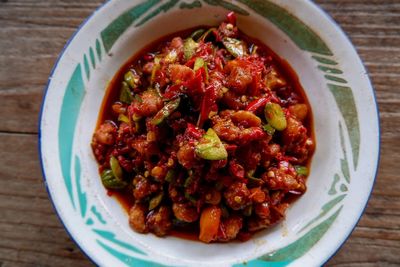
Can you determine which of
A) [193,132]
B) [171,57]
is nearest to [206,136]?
[193,132]

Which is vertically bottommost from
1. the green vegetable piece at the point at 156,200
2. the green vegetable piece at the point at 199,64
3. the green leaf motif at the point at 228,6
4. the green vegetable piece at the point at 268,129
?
the green vegetable piece at the point at 156,200

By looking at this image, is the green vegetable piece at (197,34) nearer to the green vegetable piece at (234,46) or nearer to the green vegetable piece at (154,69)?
the green vegetable piece at (234,46)

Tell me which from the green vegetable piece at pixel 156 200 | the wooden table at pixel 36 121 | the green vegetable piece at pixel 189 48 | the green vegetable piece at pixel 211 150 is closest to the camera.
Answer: the green vegetable piece at pixel 211 150

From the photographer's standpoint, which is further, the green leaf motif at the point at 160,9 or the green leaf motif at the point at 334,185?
the green leaf motif at the point at 160,9

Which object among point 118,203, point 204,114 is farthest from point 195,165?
point 118,203

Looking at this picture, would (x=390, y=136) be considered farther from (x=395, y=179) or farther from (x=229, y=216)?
(x=229, y=216)

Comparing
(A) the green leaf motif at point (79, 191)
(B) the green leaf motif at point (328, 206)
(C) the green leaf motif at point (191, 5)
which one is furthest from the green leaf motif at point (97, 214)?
(C) the green leaf motif at point (191, 5)

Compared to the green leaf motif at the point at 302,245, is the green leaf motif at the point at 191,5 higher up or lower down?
higher up

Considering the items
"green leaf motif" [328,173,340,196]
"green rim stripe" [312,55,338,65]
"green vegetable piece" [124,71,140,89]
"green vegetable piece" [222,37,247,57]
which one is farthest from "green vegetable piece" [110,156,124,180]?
"green rim stripe" [312,55,338,65]
